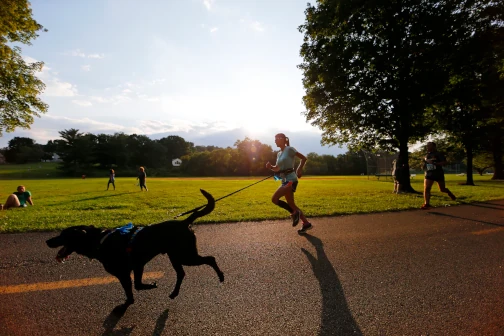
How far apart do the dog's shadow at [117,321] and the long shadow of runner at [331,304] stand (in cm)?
158

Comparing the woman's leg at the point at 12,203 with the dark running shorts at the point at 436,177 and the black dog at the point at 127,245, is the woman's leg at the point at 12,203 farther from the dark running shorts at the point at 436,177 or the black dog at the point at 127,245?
the dark running shorts at the point at 436,177

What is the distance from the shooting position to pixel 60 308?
9.71 ft

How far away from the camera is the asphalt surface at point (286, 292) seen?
8.67 feet

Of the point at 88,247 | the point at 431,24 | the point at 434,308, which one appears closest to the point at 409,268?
the point at 434,308

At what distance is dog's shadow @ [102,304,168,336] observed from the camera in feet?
8.40

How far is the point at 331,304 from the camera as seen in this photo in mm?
3051

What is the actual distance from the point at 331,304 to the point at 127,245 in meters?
2.42

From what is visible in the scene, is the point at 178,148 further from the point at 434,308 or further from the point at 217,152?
the point at 434,308

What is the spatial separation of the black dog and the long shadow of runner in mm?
1645

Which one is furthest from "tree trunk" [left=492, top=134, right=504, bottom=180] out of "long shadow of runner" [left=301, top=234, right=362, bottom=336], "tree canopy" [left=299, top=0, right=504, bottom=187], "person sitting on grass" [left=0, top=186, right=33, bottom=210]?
"person sitting on grass" [left=0, top=186, right=33, bottom=210]

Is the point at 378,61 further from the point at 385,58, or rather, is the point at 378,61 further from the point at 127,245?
the point at 127,245

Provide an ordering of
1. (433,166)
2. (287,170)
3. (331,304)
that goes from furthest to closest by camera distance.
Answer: (433,166) < (287,170) < (331,304)

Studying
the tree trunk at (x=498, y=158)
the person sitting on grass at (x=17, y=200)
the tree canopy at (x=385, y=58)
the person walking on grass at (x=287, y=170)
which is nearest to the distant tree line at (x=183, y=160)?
the tree trunk at (x=498, y=158)

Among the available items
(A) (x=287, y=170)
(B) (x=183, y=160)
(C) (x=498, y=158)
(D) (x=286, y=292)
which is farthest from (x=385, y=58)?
(B) (x=183, y=160)
